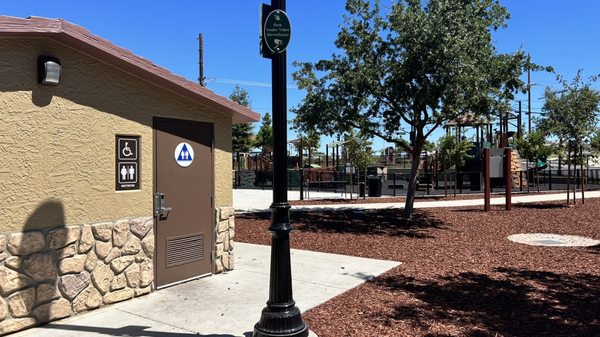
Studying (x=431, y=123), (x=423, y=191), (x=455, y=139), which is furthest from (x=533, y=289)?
(x=455, y=139)

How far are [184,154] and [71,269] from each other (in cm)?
186

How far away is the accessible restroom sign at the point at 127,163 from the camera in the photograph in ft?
17.1

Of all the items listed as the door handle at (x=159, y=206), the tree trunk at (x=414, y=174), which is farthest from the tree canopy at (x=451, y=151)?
the door handle at (x=159, y=206)

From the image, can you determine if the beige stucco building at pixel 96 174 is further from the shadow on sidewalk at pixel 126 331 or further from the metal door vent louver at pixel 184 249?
the shadow on sidewalk at pixel 126 331

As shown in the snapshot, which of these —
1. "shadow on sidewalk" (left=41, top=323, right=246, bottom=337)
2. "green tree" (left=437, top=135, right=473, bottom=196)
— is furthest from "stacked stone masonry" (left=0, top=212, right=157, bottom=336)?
"green tree" (left=437, top=135, right=473, bottom=196)

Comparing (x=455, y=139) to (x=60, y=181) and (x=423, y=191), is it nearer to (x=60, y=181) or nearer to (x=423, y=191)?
(x=423, y=191)

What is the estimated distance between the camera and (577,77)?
26953 millimetres

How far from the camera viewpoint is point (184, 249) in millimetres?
5938

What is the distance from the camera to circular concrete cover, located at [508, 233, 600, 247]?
9031 mm

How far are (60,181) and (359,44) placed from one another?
347 inches

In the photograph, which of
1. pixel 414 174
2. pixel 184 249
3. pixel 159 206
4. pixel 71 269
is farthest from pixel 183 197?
pixel 414 174

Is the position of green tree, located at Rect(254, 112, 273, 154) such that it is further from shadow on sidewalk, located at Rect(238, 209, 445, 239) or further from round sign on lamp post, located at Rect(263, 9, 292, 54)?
round sign on lamp post, located at Rect(263, 9, 292, 54)

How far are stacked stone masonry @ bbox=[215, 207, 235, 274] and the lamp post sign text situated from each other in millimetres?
3058

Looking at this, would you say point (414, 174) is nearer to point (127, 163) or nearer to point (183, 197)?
point (183, 197)
